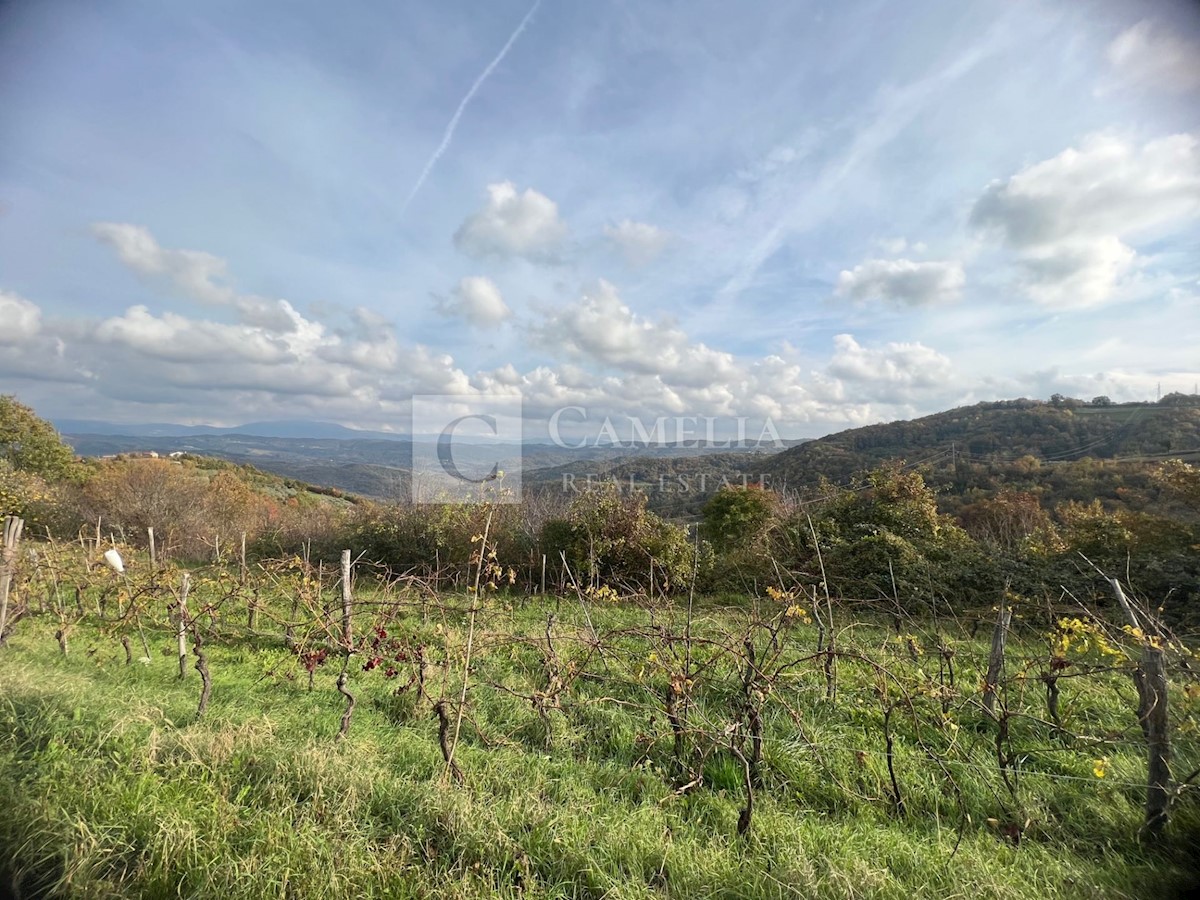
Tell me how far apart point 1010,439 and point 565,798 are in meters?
29.4

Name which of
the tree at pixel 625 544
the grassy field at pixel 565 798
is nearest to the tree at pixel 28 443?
the tree at pixel 625 544

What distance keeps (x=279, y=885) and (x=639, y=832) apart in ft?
5.30

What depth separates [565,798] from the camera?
2926 mm

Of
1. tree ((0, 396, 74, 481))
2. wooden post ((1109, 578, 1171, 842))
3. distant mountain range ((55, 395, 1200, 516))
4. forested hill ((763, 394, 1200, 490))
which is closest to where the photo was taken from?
wooden post ((1109, 578, 1171, 842))

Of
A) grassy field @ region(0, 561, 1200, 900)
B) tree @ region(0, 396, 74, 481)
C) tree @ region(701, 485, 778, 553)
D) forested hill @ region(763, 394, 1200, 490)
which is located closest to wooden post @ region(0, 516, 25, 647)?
grassy field @ region(0, 561, 1200, 900)

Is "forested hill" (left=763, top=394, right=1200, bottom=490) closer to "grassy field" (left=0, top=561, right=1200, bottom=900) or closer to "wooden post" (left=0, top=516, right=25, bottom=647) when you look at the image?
"grassy field" (left=0, top=561, right=1200, bottom=900)

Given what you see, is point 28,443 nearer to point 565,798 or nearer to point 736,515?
point 736,515

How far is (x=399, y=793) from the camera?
2.81 meters

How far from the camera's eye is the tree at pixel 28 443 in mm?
21406

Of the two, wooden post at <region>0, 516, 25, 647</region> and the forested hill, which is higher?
the forested hill

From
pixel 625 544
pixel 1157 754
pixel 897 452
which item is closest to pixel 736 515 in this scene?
pixel 625 544

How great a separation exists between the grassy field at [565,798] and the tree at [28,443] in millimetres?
25406

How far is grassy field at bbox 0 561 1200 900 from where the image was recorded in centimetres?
220

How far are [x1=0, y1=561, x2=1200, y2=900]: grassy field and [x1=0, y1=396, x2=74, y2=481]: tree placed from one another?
25406 mm
